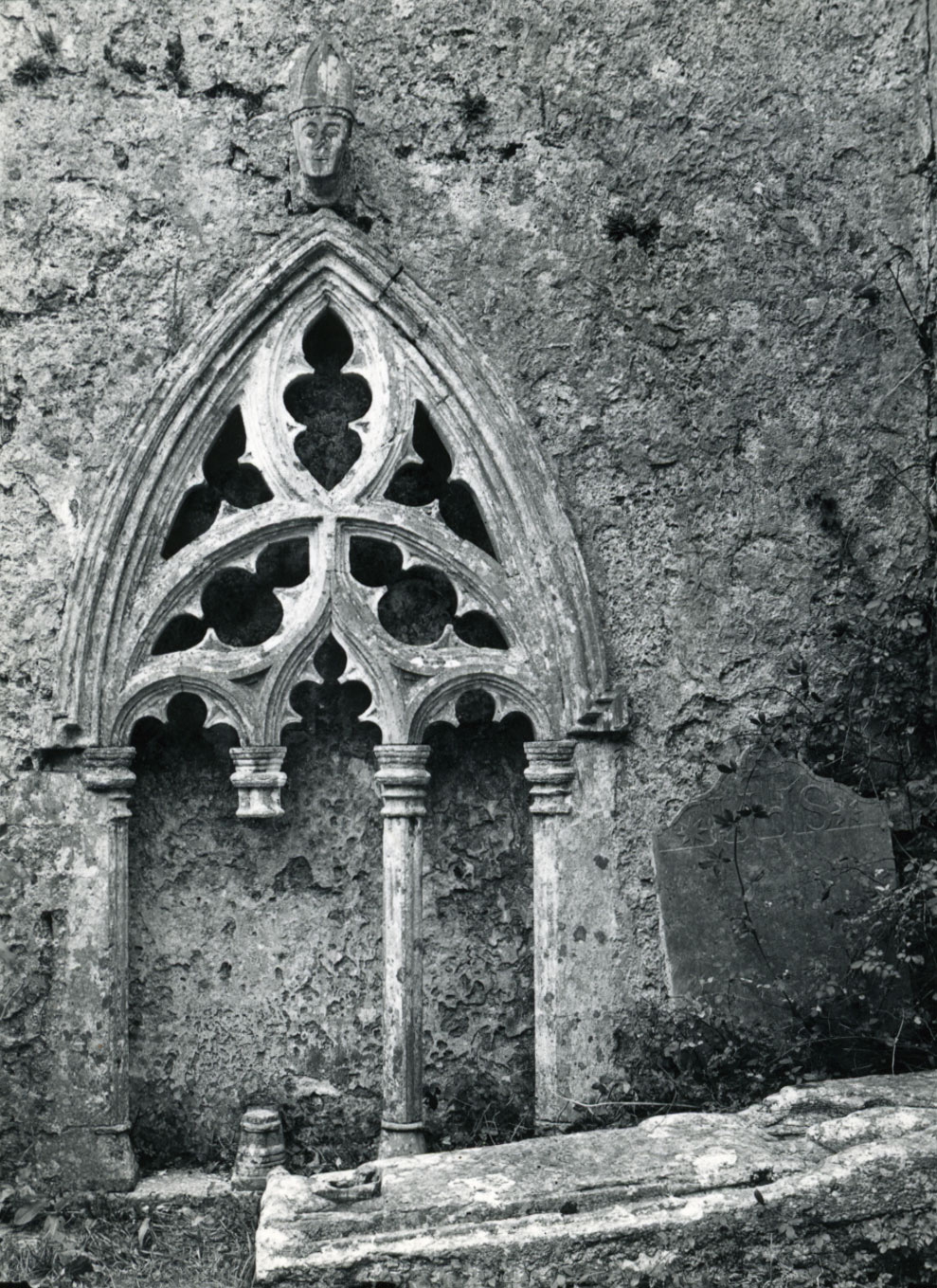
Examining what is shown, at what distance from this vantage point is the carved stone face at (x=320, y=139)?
451 centimetres

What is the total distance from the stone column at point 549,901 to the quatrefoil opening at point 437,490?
0.79 meters

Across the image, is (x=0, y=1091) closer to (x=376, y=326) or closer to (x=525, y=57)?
(x=376, y=326)

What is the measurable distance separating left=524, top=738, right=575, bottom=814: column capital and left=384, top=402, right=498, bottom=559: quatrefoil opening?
73 centimetres

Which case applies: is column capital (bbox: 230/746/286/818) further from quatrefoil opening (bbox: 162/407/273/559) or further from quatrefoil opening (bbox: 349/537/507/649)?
quatrefoil opening (bbox: 162/407/273/559)

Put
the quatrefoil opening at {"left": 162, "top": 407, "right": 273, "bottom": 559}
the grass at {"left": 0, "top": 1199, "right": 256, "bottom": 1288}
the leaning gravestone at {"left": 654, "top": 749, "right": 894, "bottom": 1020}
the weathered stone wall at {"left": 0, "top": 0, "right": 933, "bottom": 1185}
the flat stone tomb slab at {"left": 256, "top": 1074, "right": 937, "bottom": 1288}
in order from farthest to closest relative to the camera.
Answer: the quatrefoil opening at {"left": 162, "top": 407, "right": 273, "bottom": 559}, the weathered stone wall at {"left": 0, "top": 0, "right": 933, "bottom": 1185}, the leaning gravestone at {"left": 654, "top": 749, "right": 894, "bottom": 1020}, the grass at {"left": 0, "top": 1199, "right": 256, "bottom": 1288}, the flat stone tomb slab at {"left": 256, "top": 1074, "right": 937, "bottom": 1288}

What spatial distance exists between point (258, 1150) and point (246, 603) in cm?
183

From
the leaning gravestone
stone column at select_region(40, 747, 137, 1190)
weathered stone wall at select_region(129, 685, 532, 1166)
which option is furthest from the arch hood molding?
the leaning gravestone

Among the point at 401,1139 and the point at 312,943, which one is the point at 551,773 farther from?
the point at 401,1139

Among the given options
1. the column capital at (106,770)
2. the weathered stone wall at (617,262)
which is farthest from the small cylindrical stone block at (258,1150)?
the column capital at (106,770)

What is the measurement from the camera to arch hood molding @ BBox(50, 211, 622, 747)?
4.45 meters

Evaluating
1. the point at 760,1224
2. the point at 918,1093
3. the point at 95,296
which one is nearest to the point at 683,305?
the point at 95,296

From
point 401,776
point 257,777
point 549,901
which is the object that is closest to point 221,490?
point 257,777

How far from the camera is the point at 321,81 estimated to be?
4.50 meters

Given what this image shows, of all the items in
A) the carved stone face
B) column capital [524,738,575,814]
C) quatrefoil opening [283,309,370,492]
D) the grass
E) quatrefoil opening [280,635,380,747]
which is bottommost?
the grass
